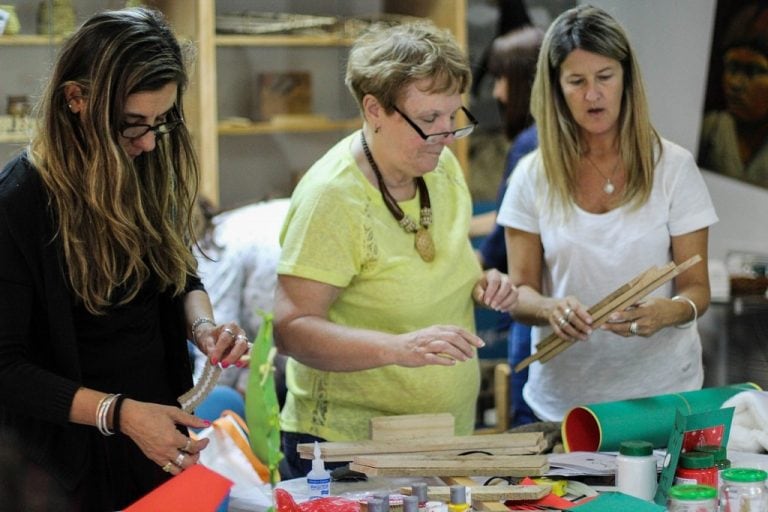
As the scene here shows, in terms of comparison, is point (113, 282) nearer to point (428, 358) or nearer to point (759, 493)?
point (428, 358)

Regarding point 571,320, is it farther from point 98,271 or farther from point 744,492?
point 98,271

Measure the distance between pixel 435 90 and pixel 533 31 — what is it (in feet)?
5.21

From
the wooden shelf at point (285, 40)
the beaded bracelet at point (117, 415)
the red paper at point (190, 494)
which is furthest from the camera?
the wooden shelf at point (285, 40)

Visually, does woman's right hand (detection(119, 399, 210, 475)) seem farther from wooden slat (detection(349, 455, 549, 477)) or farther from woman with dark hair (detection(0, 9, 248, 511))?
wooden slat (detection(349, 455, 549, 477))

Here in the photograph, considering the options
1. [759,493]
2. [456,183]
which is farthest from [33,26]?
[759,493]

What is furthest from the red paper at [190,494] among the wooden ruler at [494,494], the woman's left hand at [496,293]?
the woman's left hand at [496,293]

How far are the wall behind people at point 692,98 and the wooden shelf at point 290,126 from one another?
145 cm

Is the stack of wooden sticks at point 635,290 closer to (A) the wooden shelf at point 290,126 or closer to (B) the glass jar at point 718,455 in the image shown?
(B) the glass jar at point 718,455

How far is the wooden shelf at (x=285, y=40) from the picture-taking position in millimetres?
4789

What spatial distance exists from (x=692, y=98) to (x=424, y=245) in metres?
2.29

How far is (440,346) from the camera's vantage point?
214 centimetres

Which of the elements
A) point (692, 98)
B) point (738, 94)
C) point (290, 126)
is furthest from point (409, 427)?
point (290, 126)

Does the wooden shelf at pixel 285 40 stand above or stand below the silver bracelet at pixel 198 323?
above

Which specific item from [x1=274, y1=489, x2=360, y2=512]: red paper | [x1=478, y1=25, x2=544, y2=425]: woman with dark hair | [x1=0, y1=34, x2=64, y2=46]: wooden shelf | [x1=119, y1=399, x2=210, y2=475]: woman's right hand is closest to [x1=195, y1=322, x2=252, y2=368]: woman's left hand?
[x1=119, y1=399, x2=210, y2=475]: woman's right hand
